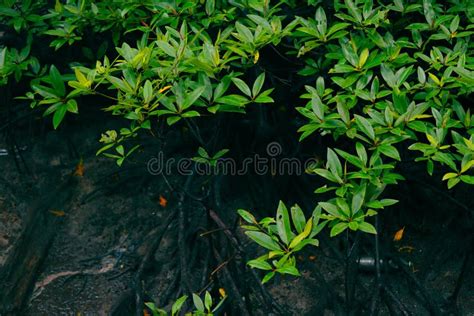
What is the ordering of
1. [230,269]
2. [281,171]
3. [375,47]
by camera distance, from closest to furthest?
[375,47] → [230,269] → [281,171]

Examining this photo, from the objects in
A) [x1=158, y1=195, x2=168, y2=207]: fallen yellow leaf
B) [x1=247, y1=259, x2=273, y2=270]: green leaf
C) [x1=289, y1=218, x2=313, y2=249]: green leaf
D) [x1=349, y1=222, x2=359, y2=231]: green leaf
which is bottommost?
[x1=158, y1=195, x2=168, y2=207]: fallen yellow leaf

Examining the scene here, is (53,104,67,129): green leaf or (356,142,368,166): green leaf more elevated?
(356,142,368,166): green leaf

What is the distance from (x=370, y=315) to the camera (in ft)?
8.52

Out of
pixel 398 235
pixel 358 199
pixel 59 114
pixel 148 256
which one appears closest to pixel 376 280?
→ pixel 398 235

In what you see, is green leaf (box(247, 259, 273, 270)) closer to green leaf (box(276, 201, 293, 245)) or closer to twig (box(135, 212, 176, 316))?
green leaf (box(276, 201, 293, 245))

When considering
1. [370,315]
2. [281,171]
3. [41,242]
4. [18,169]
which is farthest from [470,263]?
[18,169]

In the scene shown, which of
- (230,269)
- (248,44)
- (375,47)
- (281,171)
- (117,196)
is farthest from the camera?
(117,196)

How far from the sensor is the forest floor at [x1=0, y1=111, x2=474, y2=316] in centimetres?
297

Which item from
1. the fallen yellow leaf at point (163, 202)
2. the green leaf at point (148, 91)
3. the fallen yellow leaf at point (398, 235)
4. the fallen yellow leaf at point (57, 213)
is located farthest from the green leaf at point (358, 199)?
the fallen yellow leaf at point (57, 213)

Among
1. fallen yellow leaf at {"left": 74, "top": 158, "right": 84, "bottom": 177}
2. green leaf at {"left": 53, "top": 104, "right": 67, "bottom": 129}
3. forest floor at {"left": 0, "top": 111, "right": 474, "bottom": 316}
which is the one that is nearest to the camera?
green leaf at {"left": 53, "top": 104, "right": 67, "bottom": 129}

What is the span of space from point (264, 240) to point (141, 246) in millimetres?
1349

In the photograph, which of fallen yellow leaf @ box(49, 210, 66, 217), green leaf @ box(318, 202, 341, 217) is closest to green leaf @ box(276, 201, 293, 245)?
green leaf @ box(318, 202, 341, 217)

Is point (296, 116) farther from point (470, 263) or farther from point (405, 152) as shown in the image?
point (470, 263)

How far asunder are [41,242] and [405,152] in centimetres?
180
